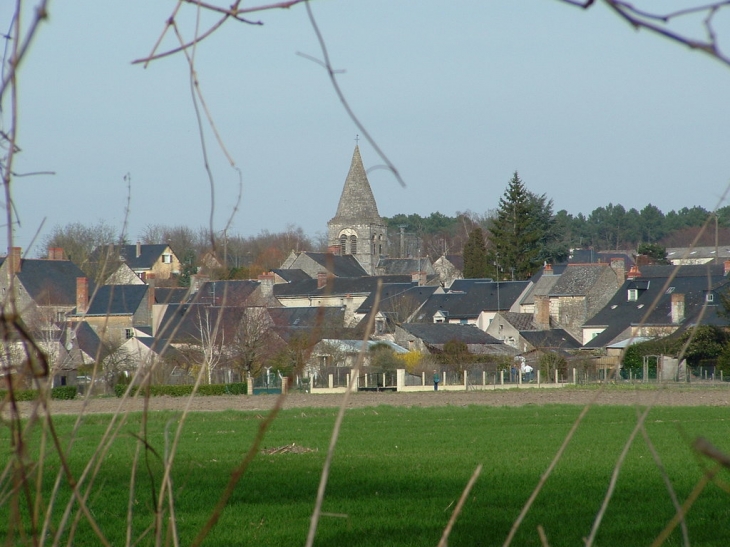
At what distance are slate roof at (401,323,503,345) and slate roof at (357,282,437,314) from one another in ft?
32.7

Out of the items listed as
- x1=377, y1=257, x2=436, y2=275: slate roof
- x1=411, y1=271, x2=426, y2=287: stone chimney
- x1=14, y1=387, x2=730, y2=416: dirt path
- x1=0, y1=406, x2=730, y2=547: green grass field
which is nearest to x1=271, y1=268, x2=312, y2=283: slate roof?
x1=377, y1=257, x2=436, y2=275: slate roof

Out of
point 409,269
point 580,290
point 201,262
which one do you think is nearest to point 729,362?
point 580,290

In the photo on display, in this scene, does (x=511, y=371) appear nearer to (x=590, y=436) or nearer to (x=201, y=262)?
(x=590, y=436)

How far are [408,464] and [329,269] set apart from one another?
13.4 metres

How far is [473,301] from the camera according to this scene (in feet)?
242

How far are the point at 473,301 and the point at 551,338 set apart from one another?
12128 mm

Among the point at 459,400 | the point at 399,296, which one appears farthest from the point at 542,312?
the point at 459,400

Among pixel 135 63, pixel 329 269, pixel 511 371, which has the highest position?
pixel 135 63

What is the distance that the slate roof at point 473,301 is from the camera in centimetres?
7250

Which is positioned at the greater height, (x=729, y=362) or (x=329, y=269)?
(x=329, y=269)

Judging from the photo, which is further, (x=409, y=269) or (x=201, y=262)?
(x=409, y=269)

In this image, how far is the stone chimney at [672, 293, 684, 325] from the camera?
2286 inches

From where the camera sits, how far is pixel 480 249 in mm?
93375

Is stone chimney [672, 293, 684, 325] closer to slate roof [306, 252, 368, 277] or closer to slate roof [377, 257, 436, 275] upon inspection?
slate roof [306, 252, 368, 277]
